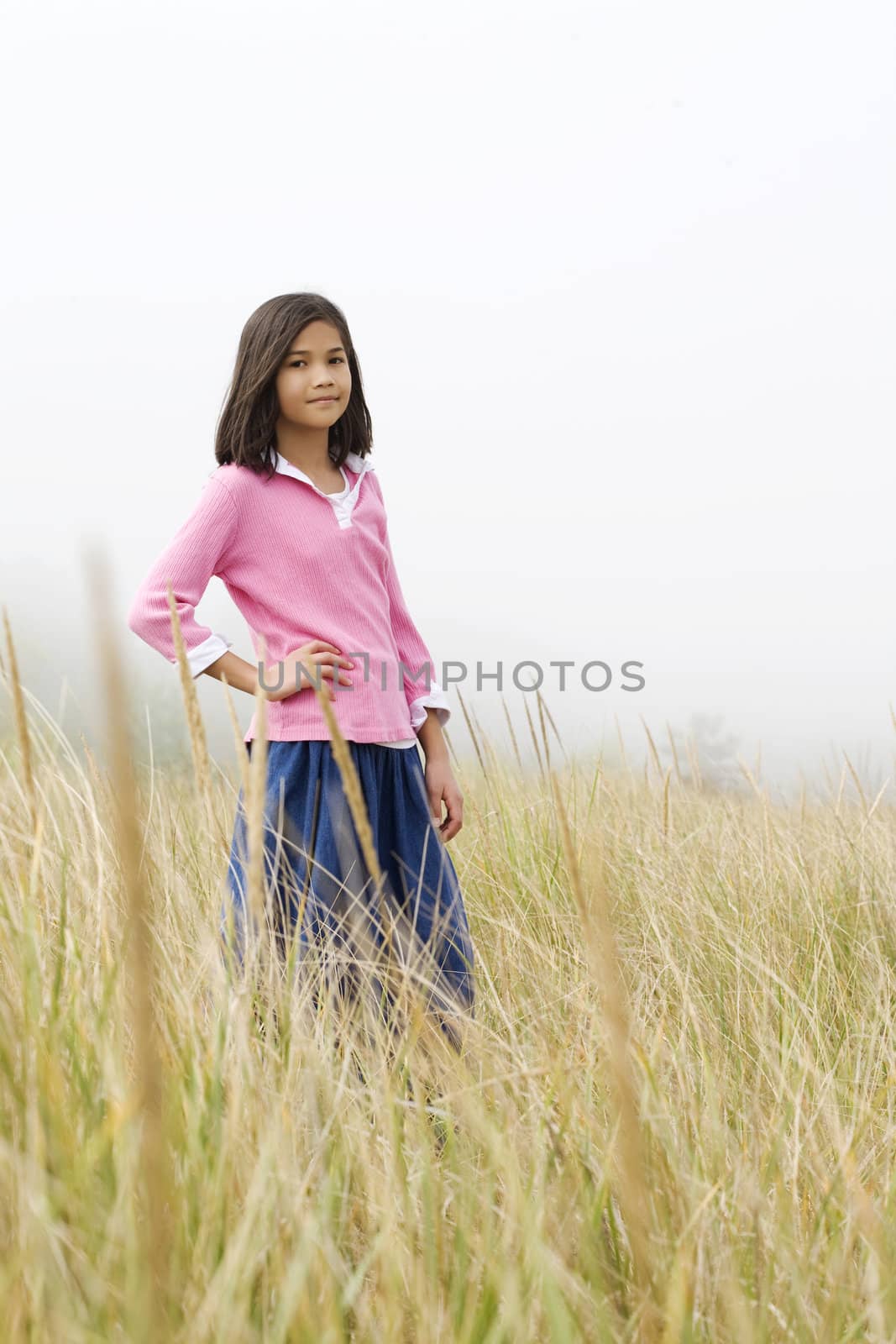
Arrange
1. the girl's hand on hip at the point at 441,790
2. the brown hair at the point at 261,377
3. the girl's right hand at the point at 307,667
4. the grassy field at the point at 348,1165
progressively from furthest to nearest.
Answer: the girl's hand on hip at the point at 441,790 < the brown hair at the point at 261,377 < the girl's right hand at the point at 307,667 < the grassy field at the point at 348,1165

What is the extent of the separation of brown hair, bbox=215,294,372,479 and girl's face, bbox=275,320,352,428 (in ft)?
0.05

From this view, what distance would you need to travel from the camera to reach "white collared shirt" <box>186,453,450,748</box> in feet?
6.58

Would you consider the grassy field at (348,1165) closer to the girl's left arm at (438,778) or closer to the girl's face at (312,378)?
the girl's left arm at (438,778)

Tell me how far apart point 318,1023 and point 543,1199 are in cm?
53

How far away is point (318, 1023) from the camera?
1439mm

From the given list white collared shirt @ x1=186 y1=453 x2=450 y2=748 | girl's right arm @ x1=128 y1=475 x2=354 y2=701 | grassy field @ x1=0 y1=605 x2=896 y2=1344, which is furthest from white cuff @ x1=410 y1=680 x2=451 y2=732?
grassy field @ x1=0 y1=605 x2=896 y2=1344

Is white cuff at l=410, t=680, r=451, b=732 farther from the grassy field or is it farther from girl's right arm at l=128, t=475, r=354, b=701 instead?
the grassy field

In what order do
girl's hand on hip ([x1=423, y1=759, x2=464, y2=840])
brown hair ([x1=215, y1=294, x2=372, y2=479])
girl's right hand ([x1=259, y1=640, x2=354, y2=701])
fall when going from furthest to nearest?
1. girl's hand on hip ([x1=423, y1=759, x2=464, y2=840])
2. brown hair ([x1=215, y1=294, x2=372, y2=479])
3. girl's right hand ([x1=259, y1=640, x2=354, y2=701])

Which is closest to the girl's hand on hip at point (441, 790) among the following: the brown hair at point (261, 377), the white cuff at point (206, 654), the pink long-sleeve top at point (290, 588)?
the pink long-sleeve top at point (290, 588)

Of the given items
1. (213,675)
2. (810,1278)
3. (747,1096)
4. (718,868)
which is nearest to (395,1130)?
(810,1278)

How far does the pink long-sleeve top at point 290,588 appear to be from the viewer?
2.05m

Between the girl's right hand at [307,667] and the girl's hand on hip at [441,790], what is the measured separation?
0.37 m

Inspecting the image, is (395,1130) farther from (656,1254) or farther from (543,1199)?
(656,1254)

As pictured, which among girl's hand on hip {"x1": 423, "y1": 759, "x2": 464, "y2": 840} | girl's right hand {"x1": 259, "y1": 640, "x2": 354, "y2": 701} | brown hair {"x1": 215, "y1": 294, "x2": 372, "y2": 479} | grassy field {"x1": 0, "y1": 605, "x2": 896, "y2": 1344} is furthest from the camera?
girl's hand on hip {"x1": 423, "y1": 759, "x2": 464, "y2": 840}
